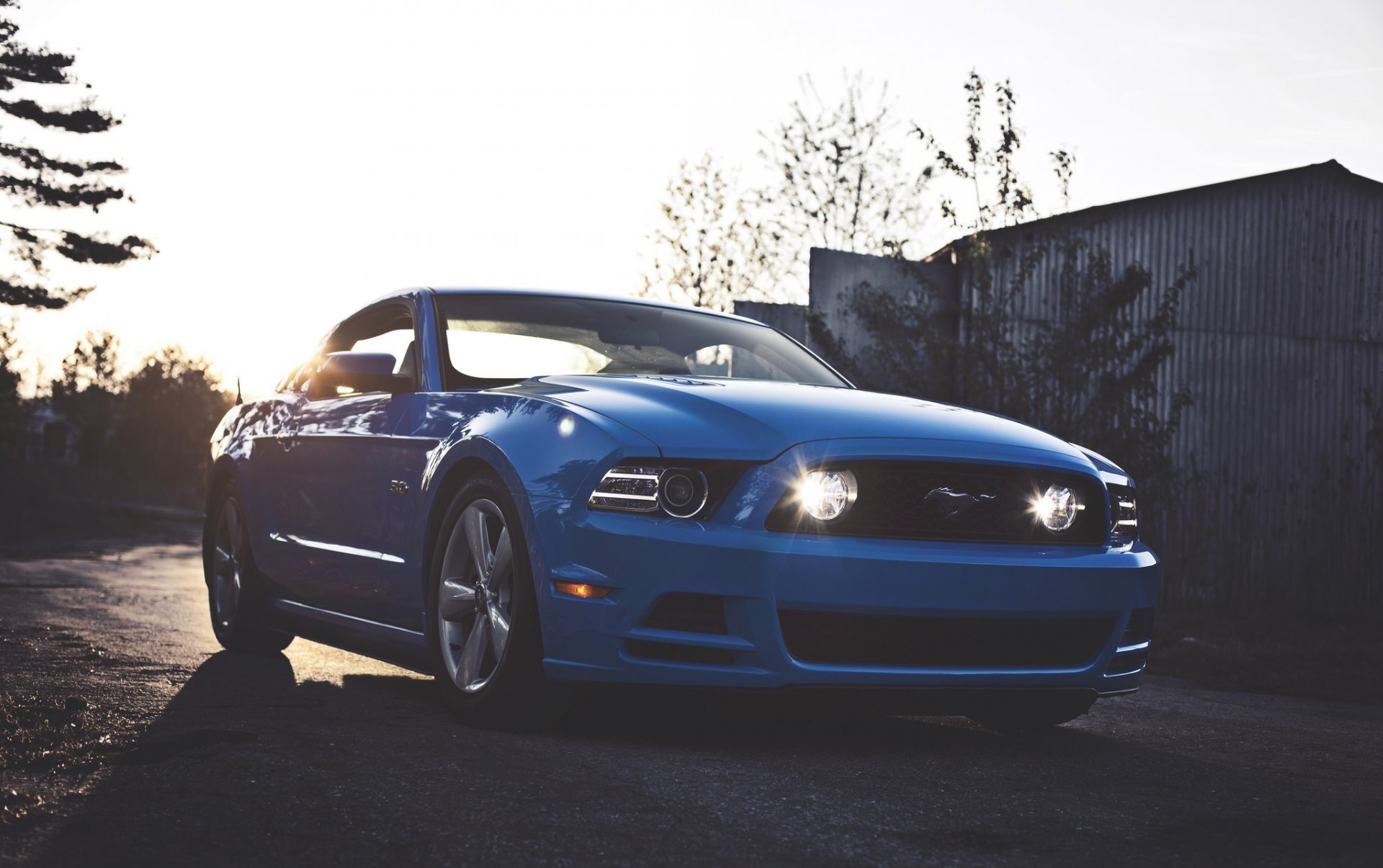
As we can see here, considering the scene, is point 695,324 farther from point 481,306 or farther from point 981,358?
point 981,358

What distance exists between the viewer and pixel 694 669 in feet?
12.9

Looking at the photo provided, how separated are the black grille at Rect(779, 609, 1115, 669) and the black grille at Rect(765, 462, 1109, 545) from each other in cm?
23

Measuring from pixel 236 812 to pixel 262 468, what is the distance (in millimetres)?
3436

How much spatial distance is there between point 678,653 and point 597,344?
5.94 ft

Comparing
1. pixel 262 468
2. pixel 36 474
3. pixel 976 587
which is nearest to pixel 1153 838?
pixel 976 587

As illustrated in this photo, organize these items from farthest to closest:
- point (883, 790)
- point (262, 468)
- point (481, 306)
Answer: point (262, 468) → point (481, 306) → point (883, 790)

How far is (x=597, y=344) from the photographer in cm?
547

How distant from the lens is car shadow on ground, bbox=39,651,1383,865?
290 cm

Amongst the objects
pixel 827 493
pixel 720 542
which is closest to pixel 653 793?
pixel 720 542

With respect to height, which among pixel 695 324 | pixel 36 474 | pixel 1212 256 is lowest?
pixel 36 474

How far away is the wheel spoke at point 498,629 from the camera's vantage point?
4.29 meters

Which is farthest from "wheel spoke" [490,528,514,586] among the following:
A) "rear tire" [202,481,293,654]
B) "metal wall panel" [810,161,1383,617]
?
"metal wall panel" [810,161,1383,617]

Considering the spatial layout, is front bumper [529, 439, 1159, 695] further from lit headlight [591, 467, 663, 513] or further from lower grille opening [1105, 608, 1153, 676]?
lower grille opening [1105, 608, 1153, 676]

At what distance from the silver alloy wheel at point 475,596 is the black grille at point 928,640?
2.84ft
